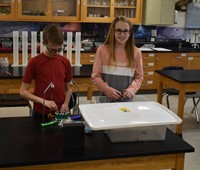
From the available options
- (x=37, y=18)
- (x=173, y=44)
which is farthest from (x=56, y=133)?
(x=173, y=44)

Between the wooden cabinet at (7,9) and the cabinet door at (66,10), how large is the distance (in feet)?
2.12

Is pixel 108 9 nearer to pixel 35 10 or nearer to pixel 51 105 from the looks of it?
pixel 35 10

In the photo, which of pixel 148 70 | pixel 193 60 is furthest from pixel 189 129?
pixel 193 60

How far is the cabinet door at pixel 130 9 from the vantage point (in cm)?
568

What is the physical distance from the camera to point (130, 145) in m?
1.62

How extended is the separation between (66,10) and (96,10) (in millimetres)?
526

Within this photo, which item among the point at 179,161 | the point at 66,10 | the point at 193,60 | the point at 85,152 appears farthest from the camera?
the point at 193,60

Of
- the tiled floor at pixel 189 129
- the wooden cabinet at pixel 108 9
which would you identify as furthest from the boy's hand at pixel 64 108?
the wooden cabinet at pixel 108 9

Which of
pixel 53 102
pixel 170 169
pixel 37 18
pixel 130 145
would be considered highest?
pixel 37 18

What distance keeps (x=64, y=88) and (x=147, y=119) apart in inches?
29.6

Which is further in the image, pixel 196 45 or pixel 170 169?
pixel 196 45

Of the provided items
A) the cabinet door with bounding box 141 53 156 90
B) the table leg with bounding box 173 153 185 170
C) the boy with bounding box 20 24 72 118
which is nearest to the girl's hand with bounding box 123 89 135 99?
the boy with bounding box 20 24 72 118

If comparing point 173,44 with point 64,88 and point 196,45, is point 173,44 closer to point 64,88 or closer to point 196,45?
point 196,45

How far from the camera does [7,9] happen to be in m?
5.12
